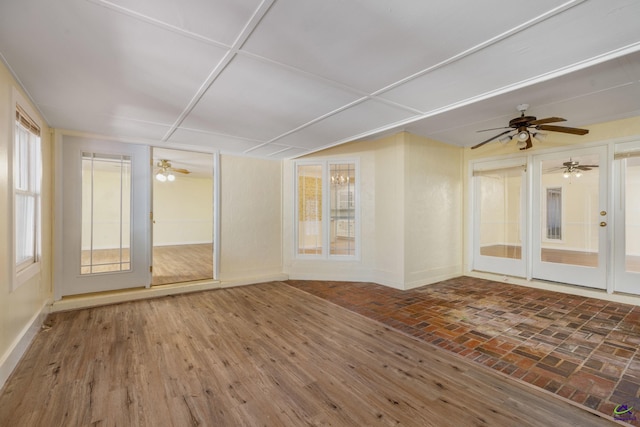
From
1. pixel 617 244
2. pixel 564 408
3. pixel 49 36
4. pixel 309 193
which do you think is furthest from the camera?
pixel 309 193

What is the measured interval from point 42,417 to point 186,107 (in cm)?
263

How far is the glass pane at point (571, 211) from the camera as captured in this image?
Answer: 4145mm

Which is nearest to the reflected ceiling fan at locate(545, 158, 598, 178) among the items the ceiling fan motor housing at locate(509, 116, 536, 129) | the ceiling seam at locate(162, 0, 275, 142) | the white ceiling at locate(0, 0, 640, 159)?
the white ceiling at locate(0, 0, 640, 159)

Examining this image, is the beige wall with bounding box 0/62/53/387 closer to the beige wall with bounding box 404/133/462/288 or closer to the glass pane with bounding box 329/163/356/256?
the glass pane with bounding box 329/163/356/256

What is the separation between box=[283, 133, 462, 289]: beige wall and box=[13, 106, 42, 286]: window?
3414 millimetres

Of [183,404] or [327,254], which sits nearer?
[183,404]

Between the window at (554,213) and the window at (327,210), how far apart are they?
3.18m

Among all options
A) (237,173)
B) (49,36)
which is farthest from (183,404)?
(237,173)

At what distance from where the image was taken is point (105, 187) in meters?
3.93

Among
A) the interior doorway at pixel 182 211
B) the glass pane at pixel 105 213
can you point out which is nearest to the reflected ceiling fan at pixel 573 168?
the glass pane at pixel 105 213

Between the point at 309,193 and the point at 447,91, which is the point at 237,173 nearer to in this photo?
the point at 309,193

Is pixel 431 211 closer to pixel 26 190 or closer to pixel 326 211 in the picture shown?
pixel 326 211

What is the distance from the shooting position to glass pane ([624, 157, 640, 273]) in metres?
3.79

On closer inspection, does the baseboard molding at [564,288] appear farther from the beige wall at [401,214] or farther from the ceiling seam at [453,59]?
the ceiling seam at [453,59]
